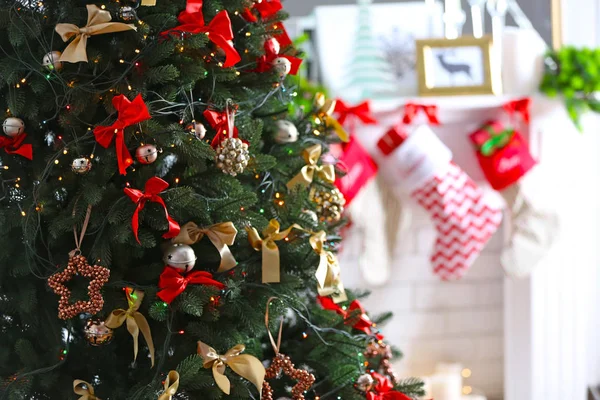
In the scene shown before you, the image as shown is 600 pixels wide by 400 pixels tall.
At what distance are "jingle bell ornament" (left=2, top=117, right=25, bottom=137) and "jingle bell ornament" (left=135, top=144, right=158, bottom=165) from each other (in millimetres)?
193

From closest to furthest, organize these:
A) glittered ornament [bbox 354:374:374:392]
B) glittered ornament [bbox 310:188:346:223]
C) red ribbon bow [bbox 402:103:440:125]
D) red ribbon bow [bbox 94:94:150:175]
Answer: red ribbon bow [bbox 94:94:150:175], glittered ornament [bbox 354:374:374:392], glittered ornament [bbox 310:188:346:223], red ribbon bow [bbox 402:103:440:125]

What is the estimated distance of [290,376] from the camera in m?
1.21

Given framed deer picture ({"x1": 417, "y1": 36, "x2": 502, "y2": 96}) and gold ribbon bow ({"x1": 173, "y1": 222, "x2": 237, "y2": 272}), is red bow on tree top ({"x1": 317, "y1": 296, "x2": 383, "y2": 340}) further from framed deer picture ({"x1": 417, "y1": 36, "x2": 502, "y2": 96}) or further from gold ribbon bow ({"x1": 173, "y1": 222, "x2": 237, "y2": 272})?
framed deer picture ({"x1": 417, "y1": 36, "x2": 502, "y2": 96})

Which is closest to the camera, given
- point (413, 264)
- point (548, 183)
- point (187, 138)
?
point (187, 138)

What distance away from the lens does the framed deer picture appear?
250 centimetres

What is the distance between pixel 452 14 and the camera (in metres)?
2.61

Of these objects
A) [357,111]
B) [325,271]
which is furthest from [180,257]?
[357,111]

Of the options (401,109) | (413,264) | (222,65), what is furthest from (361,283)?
(222,65)

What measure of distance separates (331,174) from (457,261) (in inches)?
44.4

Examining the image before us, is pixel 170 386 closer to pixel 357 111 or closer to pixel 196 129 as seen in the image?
pixel 196 129

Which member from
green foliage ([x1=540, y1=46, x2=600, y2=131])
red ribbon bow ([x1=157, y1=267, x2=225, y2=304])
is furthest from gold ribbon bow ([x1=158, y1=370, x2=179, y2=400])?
green foliage ([x1=540, y1=46, x2=600, y2=131])

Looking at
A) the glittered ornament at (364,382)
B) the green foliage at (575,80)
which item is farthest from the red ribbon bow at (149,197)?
the green foliage at (575,80)

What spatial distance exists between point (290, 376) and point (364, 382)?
16 centimetres

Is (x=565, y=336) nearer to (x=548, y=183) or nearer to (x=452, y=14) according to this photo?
(x=548, y=183)
